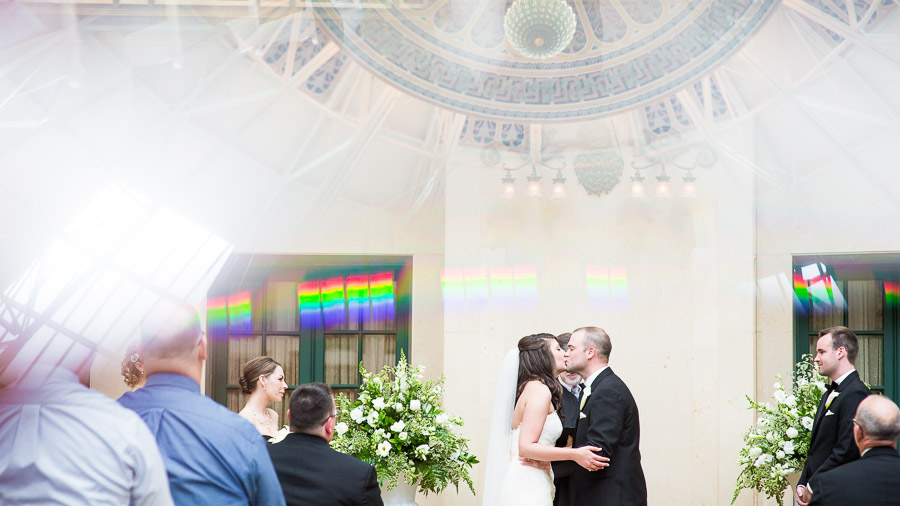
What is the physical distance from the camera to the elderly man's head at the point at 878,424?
276 cm

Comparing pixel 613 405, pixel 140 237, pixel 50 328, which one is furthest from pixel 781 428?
pixel 50 328

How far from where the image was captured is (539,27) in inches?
216

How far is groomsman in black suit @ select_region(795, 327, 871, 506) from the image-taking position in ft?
11.7

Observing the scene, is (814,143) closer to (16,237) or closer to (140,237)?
(140,237)

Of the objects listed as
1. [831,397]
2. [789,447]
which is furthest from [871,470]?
[789,447]

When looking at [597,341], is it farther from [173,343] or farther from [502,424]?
[173,343]

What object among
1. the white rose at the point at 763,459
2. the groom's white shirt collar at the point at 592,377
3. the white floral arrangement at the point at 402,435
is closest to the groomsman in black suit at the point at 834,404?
the white rose at the point at 763,459

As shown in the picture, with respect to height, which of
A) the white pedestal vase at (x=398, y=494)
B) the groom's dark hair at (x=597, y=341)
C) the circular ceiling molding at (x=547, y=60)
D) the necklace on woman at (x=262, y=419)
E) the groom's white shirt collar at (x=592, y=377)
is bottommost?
the white pedestal vase at (x=398, y=494)

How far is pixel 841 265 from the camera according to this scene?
5.62 m

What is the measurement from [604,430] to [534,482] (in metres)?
0.66

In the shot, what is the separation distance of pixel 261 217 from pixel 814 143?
371cm

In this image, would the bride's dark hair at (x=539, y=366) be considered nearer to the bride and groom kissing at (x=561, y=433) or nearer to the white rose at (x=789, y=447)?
the bride and groom kissing at (x=561, y=433)

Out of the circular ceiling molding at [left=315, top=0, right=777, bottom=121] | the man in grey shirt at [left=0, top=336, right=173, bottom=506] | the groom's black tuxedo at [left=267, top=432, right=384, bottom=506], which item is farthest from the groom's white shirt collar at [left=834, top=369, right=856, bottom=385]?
the man in grey shirt at [left=0, top=336, right=173, bottom=506]

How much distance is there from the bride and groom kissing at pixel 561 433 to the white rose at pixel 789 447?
115 cm
